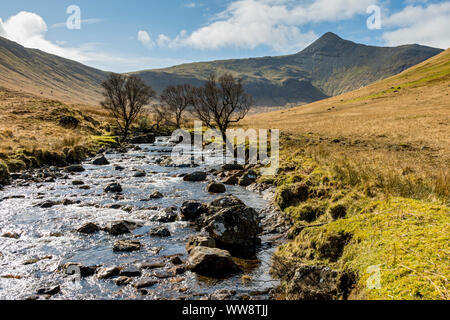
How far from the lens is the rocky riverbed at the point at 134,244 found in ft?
25.8

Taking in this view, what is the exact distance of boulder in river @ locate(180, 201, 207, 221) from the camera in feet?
45.5

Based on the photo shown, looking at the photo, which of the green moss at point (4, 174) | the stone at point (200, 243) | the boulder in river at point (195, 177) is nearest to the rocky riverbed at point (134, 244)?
the stone at point (200, 243)

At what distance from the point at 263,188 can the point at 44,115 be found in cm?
6299

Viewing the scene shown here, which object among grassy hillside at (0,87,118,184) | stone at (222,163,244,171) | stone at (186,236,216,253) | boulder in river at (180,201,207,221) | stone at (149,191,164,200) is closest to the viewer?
stone at (186,236,216,253)

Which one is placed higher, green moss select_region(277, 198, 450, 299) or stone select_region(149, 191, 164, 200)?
green moss select_region(277, 198, 450, 299)

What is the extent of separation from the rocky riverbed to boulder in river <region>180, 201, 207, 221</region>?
0.05 m

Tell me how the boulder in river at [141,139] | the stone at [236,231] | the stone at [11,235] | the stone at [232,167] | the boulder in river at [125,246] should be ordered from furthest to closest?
the boulder in river at [141,139] → the stone at [232,167] → the stone at [11,235] → the boulder in river at [125,246] → the stone at [236,231]

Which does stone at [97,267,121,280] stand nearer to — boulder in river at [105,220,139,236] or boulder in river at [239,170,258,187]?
boulder in river at [105,220,139,236]

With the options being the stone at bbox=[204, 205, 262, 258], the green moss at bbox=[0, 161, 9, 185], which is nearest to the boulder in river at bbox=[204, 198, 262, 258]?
the stone at bbox=[204, 205, 262, 258]

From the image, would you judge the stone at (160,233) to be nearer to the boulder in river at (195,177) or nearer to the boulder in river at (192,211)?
the boulder in river at (192,211)

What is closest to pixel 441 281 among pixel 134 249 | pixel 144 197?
pixel 134 249

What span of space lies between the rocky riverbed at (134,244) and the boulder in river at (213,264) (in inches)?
1.2
